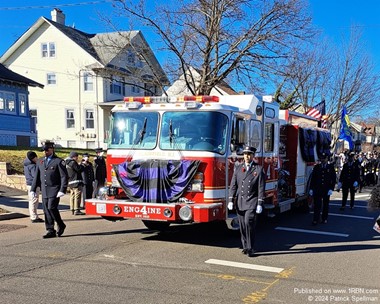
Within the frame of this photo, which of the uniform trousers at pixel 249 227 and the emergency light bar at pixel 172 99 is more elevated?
the emergency light bar at pixel 172 99

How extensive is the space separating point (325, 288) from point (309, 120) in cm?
737

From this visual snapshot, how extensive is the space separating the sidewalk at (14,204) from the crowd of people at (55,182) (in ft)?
2.64

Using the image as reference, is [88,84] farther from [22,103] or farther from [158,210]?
[158,210]

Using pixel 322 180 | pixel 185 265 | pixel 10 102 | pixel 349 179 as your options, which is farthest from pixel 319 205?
pixel 10 102

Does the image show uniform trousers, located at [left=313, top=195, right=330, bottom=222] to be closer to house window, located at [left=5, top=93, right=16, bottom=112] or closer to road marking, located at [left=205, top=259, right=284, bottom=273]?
road marking, located at [left=205, top=259, right=284, bottom=273]

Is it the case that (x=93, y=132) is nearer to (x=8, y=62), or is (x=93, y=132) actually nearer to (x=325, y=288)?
(x=8, y=62)

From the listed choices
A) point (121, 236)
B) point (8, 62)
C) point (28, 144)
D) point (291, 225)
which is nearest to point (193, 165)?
point (121, 236)

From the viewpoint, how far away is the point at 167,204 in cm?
718

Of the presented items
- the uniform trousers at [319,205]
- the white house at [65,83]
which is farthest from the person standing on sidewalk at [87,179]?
the white house at [65,83]

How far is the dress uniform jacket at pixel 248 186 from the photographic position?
7.12 metres

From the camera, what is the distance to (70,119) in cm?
3294

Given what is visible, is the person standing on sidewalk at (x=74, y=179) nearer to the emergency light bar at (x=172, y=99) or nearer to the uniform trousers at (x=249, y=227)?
the emergency light bar at (x=172, y=99)

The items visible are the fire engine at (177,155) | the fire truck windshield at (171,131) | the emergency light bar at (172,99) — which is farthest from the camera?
the emergency light bar at (172,99)

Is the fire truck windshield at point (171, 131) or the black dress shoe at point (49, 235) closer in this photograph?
the fire truck windshield at point (171, 131)
